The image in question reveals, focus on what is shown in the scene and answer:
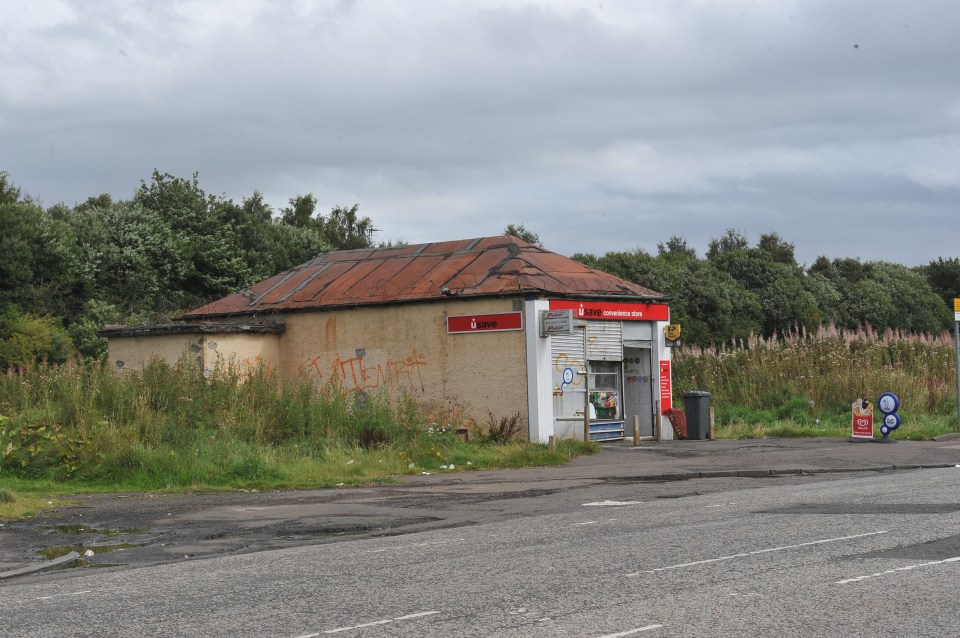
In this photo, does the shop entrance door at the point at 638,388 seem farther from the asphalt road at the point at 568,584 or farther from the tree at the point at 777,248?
the tree at the point at 777,248

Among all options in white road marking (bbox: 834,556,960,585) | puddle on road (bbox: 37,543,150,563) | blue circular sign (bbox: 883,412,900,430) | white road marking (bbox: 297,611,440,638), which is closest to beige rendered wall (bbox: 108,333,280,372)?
puddle on road (bbox: 37,543,150,563)

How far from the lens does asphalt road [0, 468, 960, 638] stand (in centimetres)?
752

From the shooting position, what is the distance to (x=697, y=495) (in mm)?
16656

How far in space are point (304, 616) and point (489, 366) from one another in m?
18.9

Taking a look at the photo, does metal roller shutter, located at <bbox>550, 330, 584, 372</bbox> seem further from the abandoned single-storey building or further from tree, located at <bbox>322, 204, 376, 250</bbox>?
tree, located at <bbox>322, 204, 376, 250</bbox>

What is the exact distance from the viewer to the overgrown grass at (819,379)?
3122 cm

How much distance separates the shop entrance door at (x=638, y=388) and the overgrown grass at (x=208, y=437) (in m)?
4.91

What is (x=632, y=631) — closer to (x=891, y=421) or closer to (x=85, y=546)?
(x=85, y=546)

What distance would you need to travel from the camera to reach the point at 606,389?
2900 centimetres

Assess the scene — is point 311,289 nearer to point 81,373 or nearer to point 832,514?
point 81,373

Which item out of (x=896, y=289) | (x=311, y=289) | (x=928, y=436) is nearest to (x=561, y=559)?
(x=928, y=436)

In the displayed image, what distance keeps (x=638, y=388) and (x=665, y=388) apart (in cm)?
67

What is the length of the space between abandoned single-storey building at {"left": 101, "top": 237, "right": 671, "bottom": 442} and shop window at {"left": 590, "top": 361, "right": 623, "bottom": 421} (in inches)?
1.4

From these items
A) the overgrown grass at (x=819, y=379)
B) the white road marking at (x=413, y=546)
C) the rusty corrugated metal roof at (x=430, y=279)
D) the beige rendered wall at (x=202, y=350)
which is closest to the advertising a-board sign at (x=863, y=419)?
the overgrown grass at (x=819, y=379)
